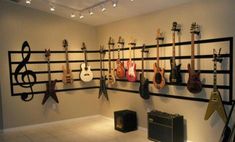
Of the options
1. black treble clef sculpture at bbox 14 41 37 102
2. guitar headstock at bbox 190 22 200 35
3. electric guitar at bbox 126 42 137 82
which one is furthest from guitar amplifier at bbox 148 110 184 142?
black treble clef sculpture at bbox 14 41 37 102

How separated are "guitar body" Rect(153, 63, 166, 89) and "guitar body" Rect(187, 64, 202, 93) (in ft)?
1.83

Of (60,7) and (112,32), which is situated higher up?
(60,7)

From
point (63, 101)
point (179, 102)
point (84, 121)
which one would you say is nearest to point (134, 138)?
point (179, 102)

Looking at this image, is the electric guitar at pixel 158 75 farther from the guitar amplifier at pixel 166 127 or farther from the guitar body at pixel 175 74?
the guitar amplifier at pixel 166 127

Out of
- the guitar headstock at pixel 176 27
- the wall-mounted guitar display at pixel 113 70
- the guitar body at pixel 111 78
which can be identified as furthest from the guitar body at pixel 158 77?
the guitar body at pixel 111 78

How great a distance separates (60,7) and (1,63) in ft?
5.24

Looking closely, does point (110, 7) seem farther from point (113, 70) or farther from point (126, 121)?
point (126, 121)

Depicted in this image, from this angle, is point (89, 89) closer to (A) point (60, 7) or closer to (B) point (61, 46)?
(B) point (61, 46)

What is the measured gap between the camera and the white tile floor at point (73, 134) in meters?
4.01

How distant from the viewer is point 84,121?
5270 millimetres

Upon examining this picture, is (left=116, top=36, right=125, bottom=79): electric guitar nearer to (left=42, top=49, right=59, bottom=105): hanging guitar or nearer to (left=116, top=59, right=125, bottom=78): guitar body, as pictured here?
(left=116, top=59, right=125, bottom=78): guitar body

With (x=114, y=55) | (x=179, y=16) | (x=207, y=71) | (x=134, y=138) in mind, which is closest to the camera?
(x=207, y=71)

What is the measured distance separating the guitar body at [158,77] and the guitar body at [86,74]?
1.91 m

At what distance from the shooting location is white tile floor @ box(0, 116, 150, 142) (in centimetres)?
401
